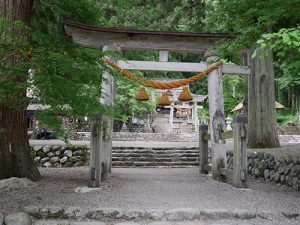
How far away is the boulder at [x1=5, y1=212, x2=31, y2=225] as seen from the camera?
4.42m

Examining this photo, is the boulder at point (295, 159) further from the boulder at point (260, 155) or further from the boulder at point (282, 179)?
the boulder at point (260, 155)

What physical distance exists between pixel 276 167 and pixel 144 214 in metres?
4.36

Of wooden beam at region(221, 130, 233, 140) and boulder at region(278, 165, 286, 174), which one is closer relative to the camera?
wooden beam at region(221, 130, 233, 140)

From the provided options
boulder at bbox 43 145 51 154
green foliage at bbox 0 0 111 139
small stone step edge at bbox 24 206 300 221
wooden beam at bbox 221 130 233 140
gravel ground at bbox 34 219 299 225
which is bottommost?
gravel ground at bbox 34 219 299 225

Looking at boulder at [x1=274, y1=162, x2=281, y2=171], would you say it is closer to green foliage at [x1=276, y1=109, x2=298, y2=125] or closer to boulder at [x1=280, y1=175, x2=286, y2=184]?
boulder at [x1=280, y1=175, x2=286, y2=184]

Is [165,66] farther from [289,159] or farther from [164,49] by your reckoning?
[289,159]

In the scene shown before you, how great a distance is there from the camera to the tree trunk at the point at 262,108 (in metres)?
10.6

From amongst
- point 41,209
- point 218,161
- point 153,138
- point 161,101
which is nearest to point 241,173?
point 218,161

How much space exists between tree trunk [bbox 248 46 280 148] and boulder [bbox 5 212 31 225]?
776 cm

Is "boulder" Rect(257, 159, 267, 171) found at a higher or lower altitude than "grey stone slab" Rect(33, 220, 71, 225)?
higher

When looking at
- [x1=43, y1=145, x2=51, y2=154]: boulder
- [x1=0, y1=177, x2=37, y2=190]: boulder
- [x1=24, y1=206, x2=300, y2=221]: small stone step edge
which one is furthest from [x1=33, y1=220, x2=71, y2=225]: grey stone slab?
[x1=43, y1=145, x2=51, y2=154]: boulder

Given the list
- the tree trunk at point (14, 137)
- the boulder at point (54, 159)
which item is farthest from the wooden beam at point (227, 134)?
the boulder at point (54, 159)

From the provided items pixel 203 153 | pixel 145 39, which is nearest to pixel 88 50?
pixel 145 39

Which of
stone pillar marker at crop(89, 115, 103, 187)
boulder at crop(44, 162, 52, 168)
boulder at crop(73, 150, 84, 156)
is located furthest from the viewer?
boulder at crop(73, 150, 84, 156)
